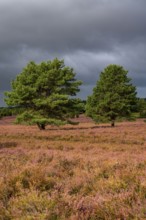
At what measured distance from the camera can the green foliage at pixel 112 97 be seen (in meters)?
46.2

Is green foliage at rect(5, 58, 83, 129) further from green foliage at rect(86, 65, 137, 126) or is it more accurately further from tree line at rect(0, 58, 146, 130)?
green foliage at rect(86, 65, 137, 126)

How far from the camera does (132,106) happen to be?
155ft

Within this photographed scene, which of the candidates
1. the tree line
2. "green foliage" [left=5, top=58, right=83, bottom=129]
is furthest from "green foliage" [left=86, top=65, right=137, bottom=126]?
"green foliage" [left=5, top=58, right=83, bottom=129]

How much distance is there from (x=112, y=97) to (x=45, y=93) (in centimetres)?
1086

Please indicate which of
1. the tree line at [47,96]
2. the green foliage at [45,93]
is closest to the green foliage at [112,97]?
the tree line at [47,96]

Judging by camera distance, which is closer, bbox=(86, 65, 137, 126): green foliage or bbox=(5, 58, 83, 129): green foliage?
bbox=(5, 58, 83, 129): green foliage

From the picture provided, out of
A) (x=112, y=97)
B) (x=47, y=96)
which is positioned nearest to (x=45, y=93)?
(x=47, y=96)

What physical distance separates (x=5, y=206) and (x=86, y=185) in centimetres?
194

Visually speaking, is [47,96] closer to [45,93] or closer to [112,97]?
[45,93]

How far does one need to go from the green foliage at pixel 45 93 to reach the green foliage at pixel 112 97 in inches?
247

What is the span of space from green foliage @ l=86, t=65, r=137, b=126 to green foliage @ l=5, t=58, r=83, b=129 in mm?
6281

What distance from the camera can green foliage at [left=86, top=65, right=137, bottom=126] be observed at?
4625 cm

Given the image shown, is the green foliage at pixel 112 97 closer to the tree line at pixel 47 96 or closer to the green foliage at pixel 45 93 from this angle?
the tree line at pixel 47 96

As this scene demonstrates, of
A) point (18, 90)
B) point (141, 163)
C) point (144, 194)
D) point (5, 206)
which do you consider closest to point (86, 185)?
point (144, 194)
